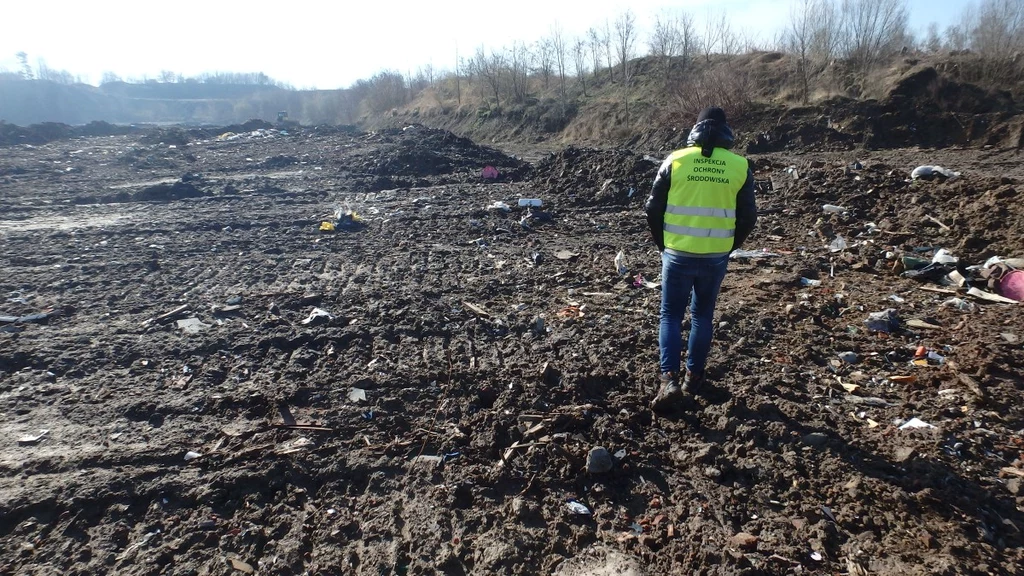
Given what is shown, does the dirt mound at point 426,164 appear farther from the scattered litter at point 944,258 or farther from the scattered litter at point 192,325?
the scattered litter at point 944,258

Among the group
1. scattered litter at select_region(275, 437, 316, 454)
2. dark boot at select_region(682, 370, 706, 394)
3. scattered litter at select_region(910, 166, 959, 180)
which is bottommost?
scattered litter at select_region(275, 437, 316, 454)

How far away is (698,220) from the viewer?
336cm

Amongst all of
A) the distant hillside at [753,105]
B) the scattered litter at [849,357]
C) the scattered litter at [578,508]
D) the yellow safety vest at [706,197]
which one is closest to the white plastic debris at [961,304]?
the scattered litter at [849,357]

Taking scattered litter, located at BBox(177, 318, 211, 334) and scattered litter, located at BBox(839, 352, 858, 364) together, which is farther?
scattered litter, located at BBox(177, 318, 211, 334)

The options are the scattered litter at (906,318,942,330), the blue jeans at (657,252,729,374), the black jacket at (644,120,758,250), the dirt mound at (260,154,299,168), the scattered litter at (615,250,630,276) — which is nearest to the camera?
the black jacket at (644,120,758,250)

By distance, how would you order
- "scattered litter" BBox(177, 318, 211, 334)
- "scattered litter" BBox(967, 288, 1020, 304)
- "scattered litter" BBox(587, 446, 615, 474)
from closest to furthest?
1. "scattered litter" BBox(587, 446, 615, 474)
2. "scattered litter" BBox(967, 288, 1020, 304)
3. "scattered litter" BBox(177, 318, 211, 334)

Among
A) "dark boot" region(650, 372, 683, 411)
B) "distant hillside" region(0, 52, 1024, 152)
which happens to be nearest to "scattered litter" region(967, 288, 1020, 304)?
"dark boot" region(650, 372, 683, 411)

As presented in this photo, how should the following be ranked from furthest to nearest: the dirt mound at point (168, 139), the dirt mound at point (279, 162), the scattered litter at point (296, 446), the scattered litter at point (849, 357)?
the dirt mound at point (168, 139) < the dirt mound at point (279, 162) < the scattered litter at point (849, 357) < the scattered litter at point (296, 446)

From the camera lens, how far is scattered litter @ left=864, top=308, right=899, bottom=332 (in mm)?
4633

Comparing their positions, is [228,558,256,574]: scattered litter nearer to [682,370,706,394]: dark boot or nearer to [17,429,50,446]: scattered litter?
[17,429,50,446]: scattered litter

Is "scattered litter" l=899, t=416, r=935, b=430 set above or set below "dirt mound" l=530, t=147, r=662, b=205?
below

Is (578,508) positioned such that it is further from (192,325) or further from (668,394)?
(192,325)

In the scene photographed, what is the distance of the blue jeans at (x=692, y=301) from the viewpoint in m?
3.46

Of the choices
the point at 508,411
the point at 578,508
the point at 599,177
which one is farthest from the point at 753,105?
the point at 578,508
